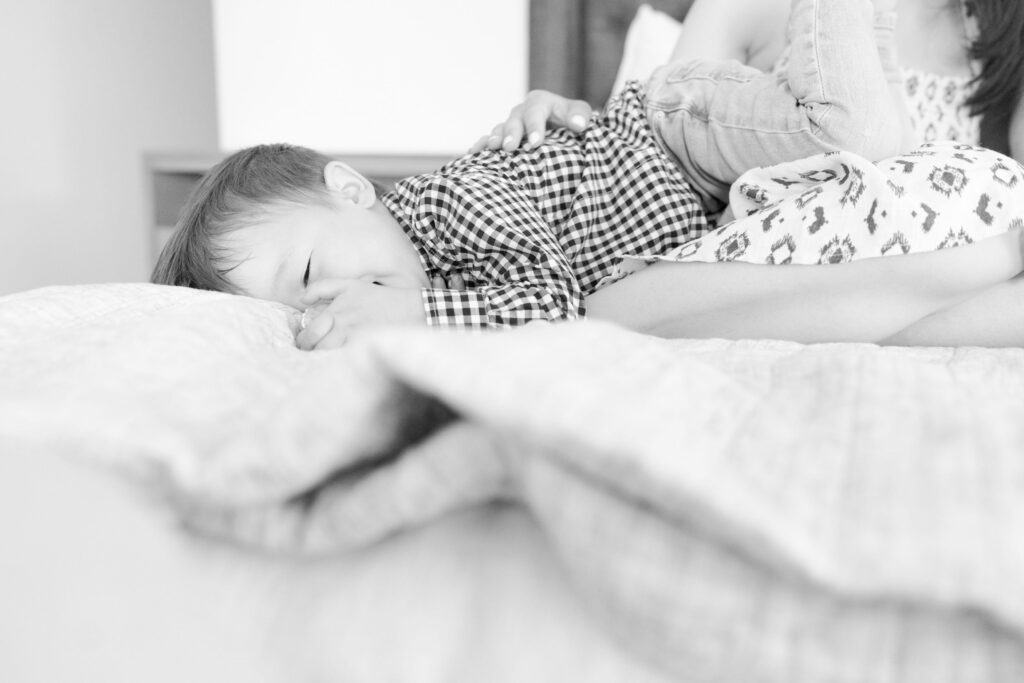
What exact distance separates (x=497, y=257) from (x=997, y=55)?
0.90m

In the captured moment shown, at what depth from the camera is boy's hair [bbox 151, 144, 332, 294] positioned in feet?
2.69

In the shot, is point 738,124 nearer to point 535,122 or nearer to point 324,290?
point 535,122

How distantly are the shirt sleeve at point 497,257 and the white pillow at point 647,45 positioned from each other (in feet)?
2.56

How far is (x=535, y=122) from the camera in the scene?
3.32 ft

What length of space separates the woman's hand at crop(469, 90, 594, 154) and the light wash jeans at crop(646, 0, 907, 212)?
0.11 m

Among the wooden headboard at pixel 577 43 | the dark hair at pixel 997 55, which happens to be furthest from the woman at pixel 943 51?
the wooden headboard at pixel 577 43

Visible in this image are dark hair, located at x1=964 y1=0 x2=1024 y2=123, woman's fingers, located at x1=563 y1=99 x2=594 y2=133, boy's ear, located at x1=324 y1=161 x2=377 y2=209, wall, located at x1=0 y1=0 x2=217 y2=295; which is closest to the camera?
boy's ear, located at x1=324 y1=161 x2=377 y2=209

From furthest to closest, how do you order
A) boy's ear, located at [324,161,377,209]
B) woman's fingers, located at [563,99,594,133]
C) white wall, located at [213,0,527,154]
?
white wall, located at [213,0,527,154] < woman's fingers, located at [563,99,594,133] < boy's ear, located at [324,161,377,209]

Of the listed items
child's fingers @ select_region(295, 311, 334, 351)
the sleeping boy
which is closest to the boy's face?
the sleeping boy

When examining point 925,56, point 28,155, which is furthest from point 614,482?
point 28,155

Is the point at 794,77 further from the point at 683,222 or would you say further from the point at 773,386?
the point at 773,386

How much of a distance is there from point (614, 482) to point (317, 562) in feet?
0.44

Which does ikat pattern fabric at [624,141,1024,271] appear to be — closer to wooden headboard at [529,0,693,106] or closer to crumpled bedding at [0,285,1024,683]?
crumpled bedding at [0,285,1024,683]

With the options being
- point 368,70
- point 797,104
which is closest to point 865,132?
point 797,104
